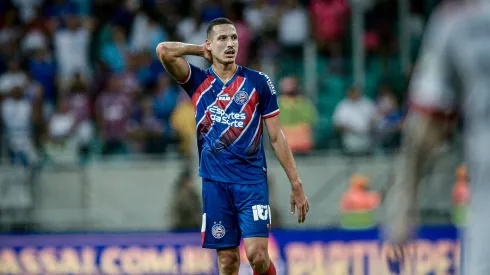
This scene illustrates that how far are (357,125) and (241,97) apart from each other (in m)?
8.16

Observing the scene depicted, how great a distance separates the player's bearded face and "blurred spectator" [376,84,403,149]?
27.2 ft

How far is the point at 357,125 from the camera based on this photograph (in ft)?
52.4

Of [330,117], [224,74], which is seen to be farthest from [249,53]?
[224,74]

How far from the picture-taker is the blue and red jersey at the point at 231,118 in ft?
26.3

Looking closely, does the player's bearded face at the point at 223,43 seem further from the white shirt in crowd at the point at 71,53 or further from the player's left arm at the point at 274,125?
the white shirt in crowd at the point at 71,53

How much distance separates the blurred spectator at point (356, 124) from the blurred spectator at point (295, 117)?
1.81 ft

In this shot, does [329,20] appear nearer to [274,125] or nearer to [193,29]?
[193,29]

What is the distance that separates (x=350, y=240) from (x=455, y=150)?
124 inches

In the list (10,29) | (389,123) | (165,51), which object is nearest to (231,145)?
(165,51)

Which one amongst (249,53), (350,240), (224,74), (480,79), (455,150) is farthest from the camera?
(249,53)

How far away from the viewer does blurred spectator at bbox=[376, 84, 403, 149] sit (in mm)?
15914

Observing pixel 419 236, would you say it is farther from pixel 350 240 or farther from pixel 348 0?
pixel 348 0

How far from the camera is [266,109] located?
26.6ft

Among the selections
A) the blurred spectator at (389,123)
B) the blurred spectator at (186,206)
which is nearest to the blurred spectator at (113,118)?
the blurred spectator at (186,206)
